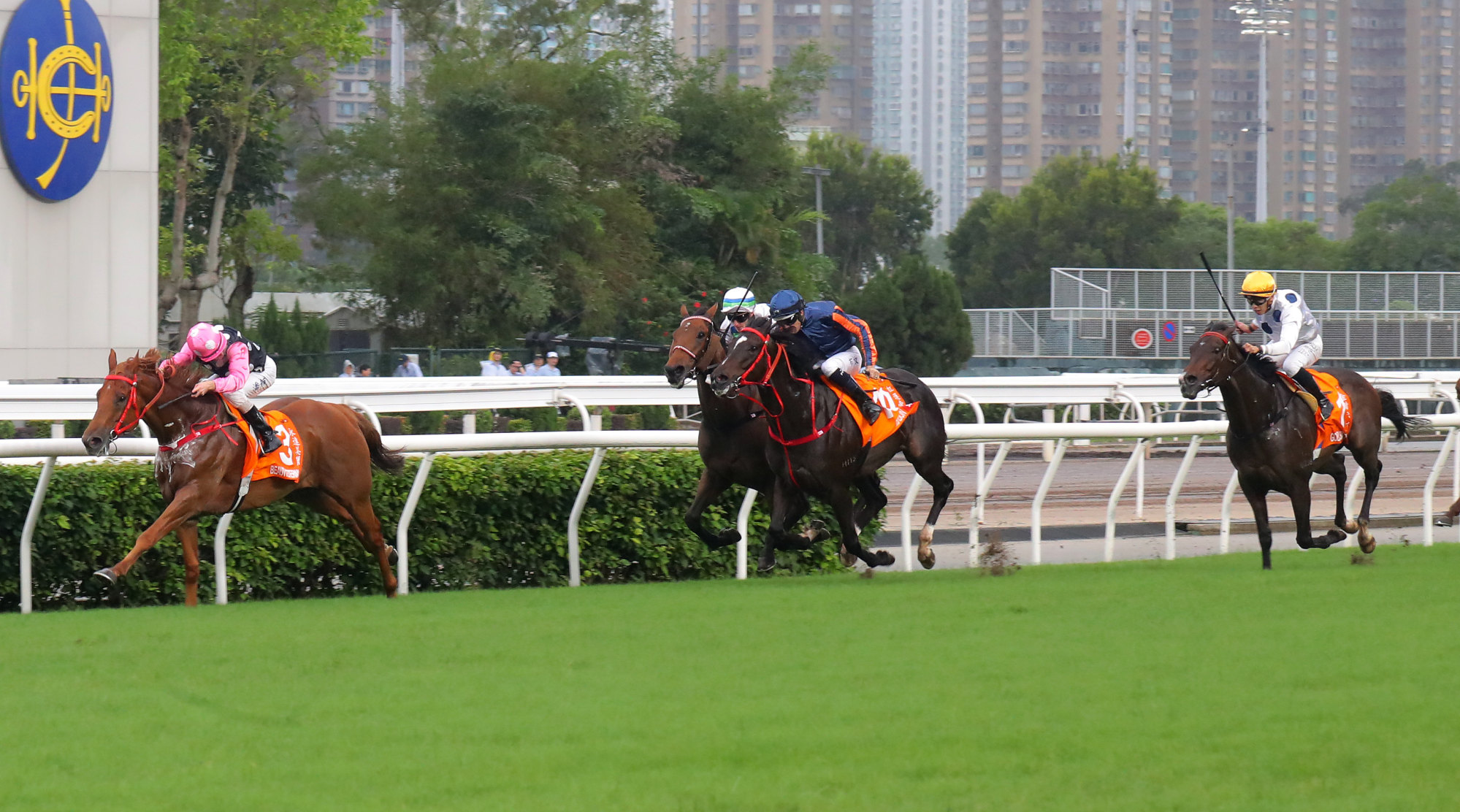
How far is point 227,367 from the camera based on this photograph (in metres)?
7.25

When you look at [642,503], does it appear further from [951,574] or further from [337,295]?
[337,295]

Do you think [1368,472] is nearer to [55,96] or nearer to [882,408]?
[882,408]

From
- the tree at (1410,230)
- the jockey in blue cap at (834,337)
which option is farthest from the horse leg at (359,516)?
the tree at (1410,230)

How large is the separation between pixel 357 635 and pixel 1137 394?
796cm

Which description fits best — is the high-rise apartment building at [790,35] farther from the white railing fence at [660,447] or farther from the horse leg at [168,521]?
the horse leg at [168,521]

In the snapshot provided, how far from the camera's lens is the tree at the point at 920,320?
30.1m

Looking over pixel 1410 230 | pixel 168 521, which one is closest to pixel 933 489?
pixel 168 521

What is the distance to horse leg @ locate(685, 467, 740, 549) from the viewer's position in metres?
7.79

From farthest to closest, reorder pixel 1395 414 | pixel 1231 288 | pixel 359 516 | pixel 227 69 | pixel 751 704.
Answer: pixel 227 69 → pixel 1231 288 → pixel 1395 414 → pixel 359 516 → pixel 751 704

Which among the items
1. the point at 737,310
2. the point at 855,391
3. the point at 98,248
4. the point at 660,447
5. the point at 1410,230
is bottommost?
the point at 660,447

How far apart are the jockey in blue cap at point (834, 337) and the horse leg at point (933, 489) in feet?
1.61

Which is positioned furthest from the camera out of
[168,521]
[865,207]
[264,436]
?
[865,207]

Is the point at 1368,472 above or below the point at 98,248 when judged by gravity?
below

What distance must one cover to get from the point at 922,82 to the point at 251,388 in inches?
3841
